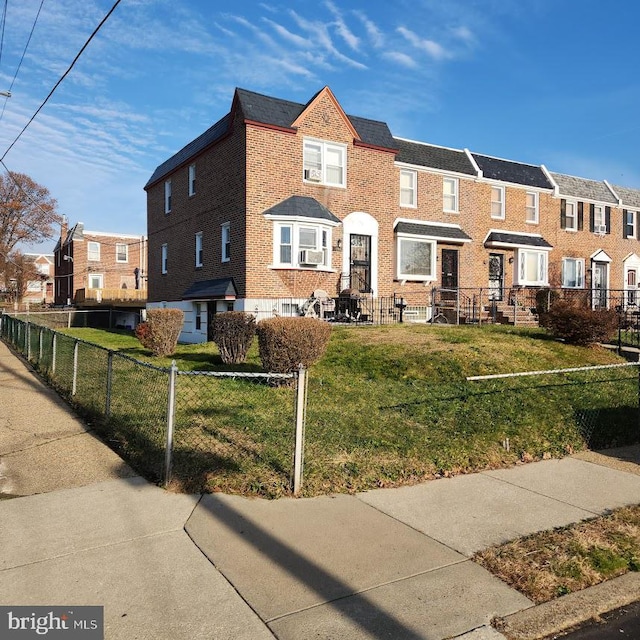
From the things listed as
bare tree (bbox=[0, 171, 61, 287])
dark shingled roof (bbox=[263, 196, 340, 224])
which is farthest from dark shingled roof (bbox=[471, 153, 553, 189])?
bare tree (bbox=[0, 171, 61, 287])

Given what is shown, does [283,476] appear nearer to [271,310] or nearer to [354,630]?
[354,630]

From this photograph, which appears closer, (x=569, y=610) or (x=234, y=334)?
(x=569, y=610)

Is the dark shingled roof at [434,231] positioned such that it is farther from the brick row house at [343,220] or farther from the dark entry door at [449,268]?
the dark entry door at [449,268]

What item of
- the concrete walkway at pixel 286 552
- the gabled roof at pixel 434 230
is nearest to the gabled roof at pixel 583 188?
the gabled roof at pixel 434 230

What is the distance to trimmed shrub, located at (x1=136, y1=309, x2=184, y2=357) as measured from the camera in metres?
14.2

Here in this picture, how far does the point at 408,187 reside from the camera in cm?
2292

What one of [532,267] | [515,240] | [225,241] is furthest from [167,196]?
[532,267]

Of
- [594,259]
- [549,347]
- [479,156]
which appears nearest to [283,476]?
[549,347]

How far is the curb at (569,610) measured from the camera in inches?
131

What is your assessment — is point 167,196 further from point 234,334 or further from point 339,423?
point 339,423

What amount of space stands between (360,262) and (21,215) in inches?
1926

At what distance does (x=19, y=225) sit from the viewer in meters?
56.9

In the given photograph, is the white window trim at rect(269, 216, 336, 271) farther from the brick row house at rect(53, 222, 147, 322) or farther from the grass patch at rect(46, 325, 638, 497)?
the brick row house at rect(53, 222, 147, 322)
